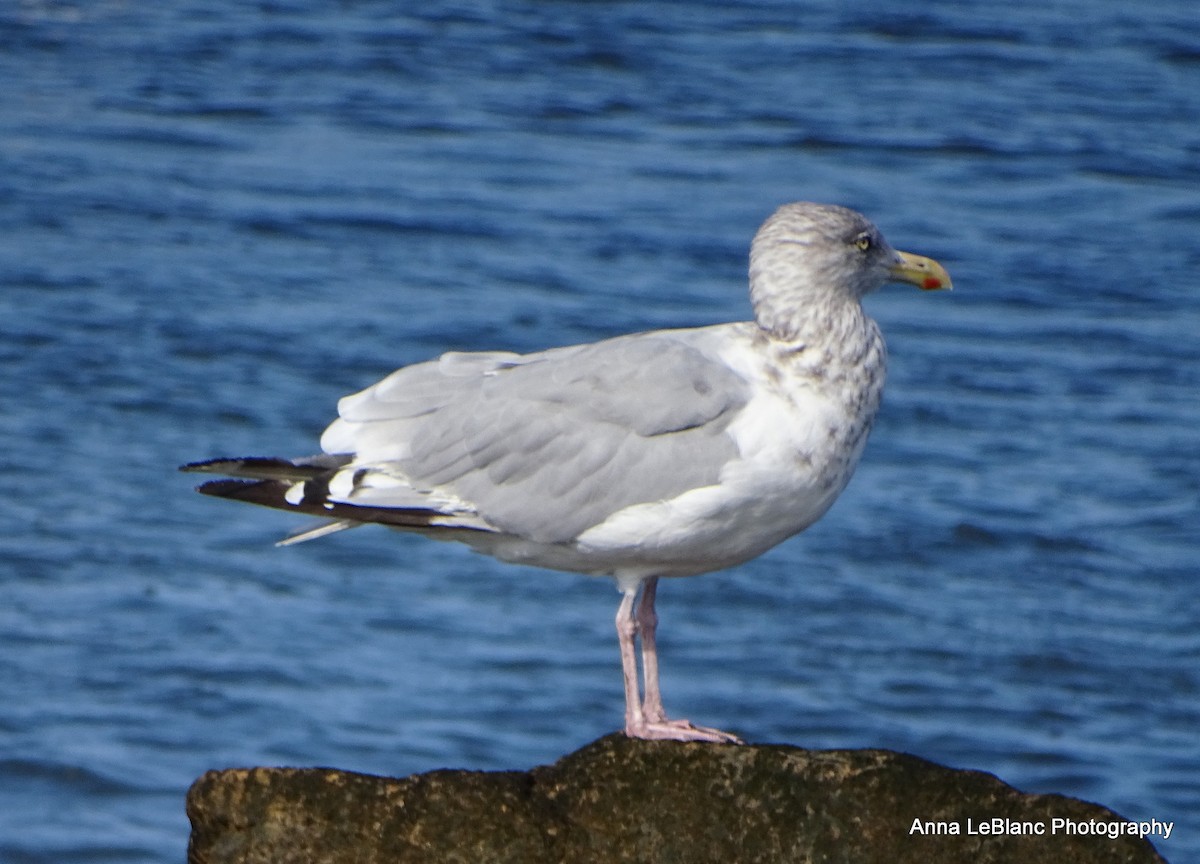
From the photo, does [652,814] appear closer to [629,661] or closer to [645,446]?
[629,661]

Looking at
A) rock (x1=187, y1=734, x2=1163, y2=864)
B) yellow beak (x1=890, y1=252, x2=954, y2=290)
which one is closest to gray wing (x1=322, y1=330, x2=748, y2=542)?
yellow beak (x1=890, y1=252, x2=954, y2=290)

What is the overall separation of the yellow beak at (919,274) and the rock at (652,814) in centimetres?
155

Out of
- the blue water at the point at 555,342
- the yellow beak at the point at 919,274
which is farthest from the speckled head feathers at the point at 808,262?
the blue water at the point at 555,342

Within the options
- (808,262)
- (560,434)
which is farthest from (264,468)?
(808,262)

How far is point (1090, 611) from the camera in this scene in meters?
11.2

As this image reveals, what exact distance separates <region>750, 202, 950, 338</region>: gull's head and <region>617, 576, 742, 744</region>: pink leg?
2.90 ft

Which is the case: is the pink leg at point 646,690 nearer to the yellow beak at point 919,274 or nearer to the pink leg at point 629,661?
the pink leg at point 629,661

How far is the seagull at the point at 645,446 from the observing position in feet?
19.0

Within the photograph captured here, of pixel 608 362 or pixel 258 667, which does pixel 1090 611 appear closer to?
pixel 258 667

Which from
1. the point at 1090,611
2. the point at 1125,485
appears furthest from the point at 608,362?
the point at 1125,485

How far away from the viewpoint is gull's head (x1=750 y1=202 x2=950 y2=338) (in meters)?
6.12

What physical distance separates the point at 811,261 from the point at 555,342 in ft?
23.6

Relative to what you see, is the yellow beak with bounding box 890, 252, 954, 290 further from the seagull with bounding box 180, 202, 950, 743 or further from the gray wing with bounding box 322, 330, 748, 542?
the gray wing with bounding box 322, 330, 748, 542

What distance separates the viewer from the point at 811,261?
6.13 m
